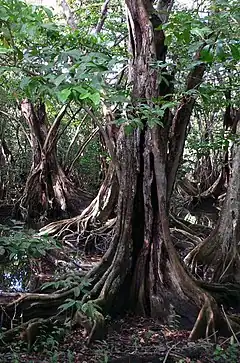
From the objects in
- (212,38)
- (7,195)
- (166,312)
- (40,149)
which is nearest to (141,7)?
(212,38)

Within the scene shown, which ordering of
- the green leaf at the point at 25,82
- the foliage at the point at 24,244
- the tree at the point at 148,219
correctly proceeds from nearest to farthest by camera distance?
1. the green leaf at the point at 25,82
2. the foliage at the point at 24,244
3. the tree at the point at 148,219

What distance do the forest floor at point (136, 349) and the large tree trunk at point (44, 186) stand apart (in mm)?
5760

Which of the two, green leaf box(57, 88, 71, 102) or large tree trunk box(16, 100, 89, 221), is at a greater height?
large tree trunk box(16, 100, 89, 221)

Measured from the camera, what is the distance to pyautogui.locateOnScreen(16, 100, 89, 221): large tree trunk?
9531 mm

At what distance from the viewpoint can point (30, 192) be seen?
9.85m

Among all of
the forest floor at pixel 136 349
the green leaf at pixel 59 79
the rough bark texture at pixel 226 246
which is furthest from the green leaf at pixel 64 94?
the rough bark texture at pixel 226 246

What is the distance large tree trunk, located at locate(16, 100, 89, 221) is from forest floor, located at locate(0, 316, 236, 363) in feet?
18.9

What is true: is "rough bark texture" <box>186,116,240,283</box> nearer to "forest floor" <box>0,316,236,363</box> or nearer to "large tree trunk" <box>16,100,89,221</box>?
"forest floor" <box>0,316,236,363</box>

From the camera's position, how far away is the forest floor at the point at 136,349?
3.37m

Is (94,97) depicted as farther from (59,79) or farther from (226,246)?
(226,246)

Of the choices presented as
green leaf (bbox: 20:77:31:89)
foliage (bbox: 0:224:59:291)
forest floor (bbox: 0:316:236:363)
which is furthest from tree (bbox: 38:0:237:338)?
green leaf (bbox: 20:77:31:89)

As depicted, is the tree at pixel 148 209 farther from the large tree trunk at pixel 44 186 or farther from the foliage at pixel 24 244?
the large tree trunk at pixel 44 186

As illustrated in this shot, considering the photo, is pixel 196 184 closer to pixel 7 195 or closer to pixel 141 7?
pixel 7 195

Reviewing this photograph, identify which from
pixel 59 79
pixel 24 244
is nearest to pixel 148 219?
pixel 24 244
